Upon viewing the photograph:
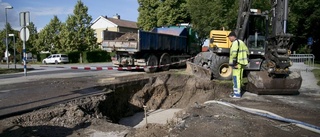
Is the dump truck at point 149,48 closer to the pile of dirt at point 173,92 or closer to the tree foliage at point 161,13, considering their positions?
the pile of dirt at point 173,92

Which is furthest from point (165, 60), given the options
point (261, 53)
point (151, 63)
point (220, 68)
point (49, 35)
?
point (49, 35)

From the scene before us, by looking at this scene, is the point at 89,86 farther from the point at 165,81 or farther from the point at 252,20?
the point at 252,20

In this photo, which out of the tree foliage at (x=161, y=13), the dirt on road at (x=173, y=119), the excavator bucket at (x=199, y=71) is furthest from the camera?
the tree foliage at (x=161, y=13)

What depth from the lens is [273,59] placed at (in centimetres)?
873

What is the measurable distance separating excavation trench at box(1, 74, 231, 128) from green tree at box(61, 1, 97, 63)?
Answer: 31.8 metres

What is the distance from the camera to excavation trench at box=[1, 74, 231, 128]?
6.24 m

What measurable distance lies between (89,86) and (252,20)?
24.4 ft

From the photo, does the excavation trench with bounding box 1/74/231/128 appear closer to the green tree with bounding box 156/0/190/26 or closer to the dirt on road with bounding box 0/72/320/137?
the dirt on road with bounding box 0/72/320/137

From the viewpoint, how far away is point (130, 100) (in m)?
11.3

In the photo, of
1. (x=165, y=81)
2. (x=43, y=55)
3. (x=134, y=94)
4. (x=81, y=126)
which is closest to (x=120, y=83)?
(x=134, y=94)

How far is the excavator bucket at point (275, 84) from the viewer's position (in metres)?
8.51

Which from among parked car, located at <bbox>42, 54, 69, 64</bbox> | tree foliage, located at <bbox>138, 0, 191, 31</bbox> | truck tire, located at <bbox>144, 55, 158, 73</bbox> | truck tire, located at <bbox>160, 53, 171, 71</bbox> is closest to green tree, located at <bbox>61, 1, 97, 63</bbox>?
parked car, located at <bbox>42, 54, 69, 64</bbox>

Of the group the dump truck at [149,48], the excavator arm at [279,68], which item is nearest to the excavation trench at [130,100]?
the dump truck at [149,48]

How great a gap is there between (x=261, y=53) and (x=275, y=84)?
3451mm
